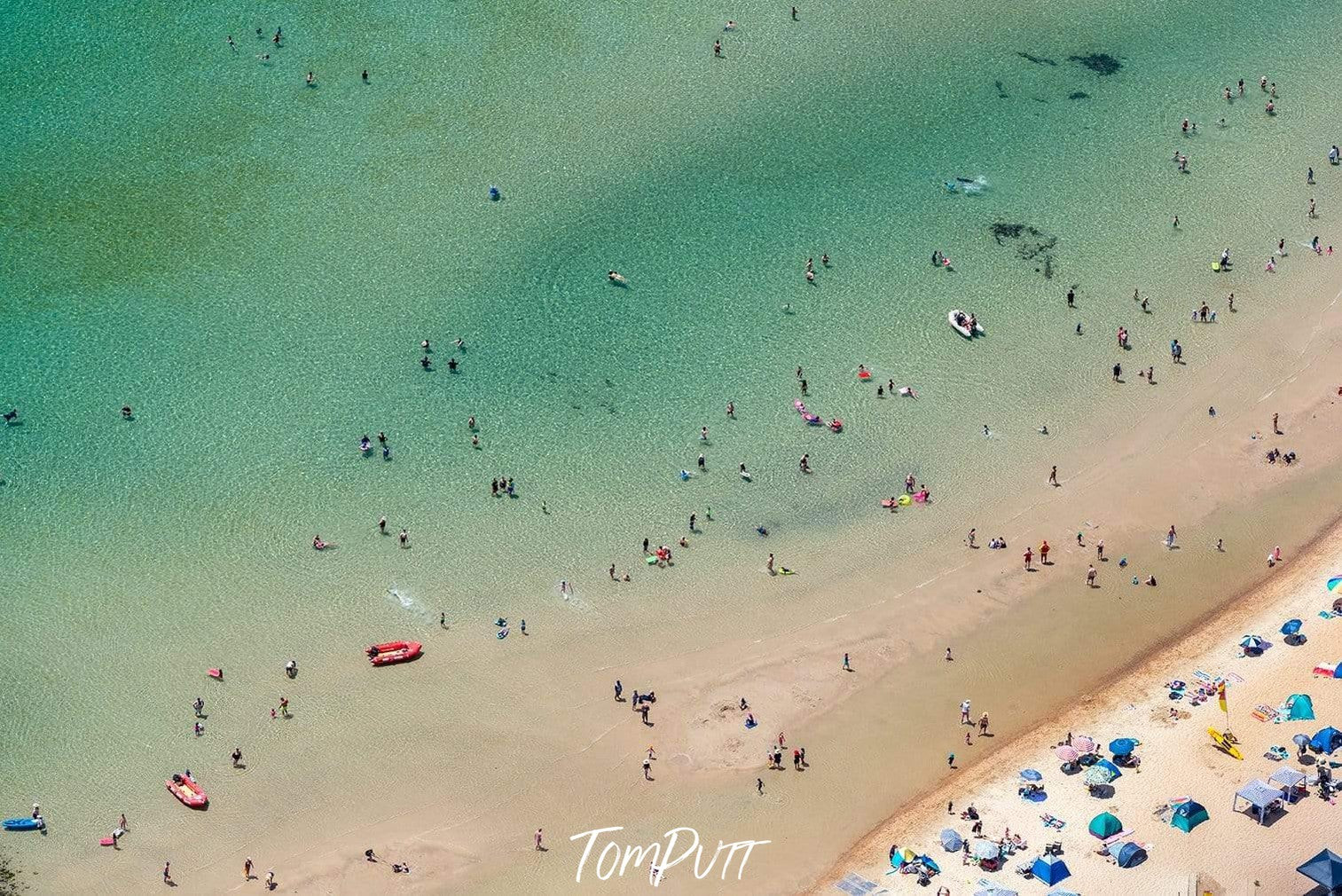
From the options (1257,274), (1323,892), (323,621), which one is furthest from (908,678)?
(1257,274)

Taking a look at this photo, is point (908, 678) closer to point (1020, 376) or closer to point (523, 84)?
point (1020, 376)

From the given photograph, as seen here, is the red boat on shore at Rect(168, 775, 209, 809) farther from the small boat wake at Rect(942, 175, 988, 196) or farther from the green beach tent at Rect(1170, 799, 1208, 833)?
the small boat wake at Rect(942, 175, 988, 196)

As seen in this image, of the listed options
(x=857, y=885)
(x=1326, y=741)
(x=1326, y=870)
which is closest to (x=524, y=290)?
(x=857, y=885)

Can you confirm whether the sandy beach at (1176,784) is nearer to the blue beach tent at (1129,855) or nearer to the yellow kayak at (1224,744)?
the yellow kayak at (1224,744)

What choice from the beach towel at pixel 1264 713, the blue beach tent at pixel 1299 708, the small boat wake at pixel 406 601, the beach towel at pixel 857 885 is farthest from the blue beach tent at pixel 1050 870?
the small boat wake at pixel 406 601

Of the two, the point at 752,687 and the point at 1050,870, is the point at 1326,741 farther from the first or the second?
the point at 752,687

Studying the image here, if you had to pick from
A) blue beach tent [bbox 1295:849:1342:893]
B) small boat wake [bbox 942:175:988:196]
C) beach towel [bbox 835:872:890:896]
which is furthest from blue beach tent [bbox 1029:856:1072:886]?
small boat wake [bbox 942:175:988:196]
